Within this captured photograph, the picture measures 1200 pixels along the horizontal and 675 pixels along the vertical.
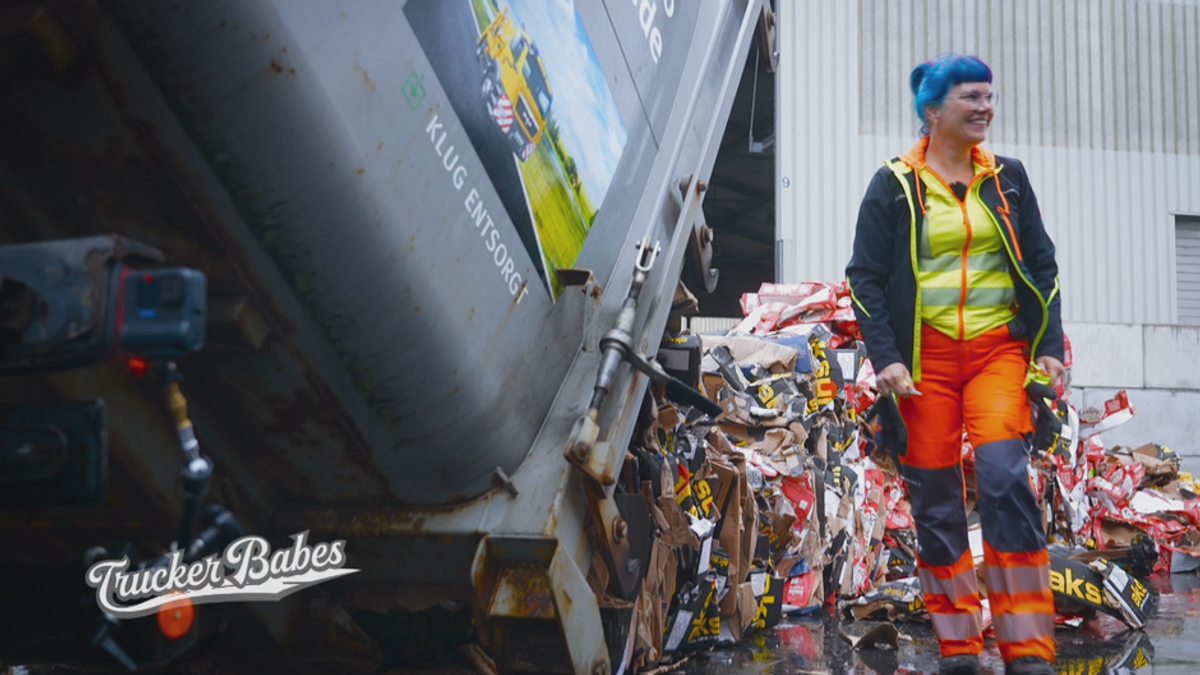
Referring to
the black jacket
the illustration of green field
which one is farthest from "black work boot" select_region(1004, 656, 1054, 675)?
the illustration of green field

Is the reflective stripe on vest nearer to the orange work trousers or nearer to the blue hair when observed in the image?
the orange work trousers

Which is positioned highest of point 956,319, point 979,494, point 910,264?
point 910,264

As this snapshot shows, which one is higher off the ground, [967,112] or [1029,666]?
[967,112]

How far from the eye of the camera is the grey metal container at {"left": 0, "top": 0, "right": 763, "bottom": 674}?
1.33 meters

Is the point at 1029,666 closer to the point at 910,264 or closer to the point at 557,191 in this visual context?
the point at 910,264

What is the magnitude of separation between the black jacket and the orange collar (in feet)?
0.06

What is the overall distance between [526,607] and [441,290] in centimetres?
58

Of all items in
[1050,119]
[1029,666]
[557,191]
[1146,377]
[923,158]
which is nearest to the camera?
[557,191]

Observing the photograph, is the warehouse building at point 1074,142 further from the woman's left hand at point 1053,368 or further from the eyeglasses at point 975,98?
the woman's left hand at point 1053,368

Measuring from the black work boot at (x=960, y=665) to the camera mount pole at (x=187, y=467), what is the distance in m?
1.88

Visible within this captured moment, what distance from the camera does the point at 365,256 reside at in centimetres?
151

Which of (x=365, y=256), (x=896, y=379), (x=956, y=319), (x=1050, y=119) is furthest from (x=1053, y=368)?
(x=1050, y=119)

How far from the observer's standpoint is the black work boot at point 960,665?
2.43 meters

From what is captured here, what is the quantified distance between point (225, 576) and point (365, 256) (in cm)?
51
